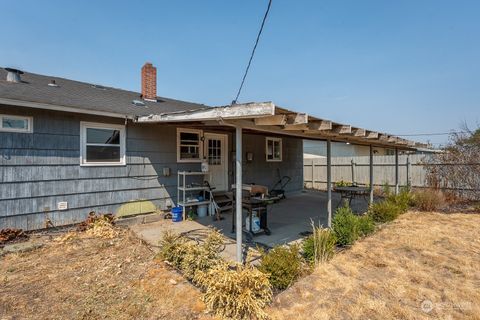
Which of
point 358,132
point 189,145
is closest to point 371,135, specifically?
point 358,132

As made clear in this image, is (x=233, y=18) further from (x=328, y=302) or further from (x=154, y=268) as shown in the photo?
(x=328, y=302)

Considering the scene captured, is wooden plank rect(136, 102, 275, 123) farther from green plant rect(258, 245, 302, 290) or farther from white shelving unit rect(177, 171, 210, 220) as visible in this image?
white shelving unit rect(177, 171, 210, 220)

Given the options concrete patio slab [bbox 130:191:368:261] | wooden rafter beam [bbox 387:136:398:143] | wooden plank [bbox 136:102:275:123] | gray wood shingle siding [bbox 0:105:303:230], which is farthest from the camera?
wooden rafter beam [bbox 387:136:398:143]

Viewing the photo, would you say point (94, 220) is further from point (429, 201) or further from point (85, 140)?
point (429, 201)

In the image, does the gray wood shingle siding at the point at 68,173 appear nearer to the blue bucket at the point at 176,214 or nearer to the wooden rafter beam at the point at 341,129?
the blue bucket at the point at 176,214

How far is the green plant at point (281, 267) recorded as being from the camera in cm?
330

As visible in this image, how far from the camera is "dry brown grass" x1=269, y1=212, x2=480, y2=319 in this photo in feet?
9.33

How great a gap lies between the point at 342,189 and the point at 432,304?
204 inches

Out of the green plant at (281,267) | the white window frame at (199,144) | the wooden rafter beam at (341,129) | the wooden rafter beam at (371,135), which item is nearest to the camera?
the green plant at (281,267)

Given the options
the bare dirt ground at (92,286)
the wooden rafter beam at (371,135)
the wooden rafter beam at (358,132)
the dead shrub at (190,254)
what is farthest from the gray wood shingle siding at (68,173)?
the wooden rafter beam at (371,135)

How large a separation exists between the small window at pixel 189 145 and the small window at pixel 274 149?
3567 millimetres

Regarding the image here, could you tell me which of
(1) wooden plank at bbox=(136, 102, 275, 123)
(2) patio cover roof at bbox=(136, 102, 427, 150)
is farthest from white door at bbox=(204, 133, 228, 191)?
(1) wooden plank at bbox=(136, 102, 275, 123)

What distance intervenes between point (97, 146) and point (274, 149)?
6.90 m

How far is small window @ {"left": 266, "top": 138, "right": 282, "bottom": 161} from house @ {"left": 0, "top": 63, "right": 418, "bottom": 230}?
10.5 feet
